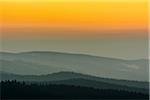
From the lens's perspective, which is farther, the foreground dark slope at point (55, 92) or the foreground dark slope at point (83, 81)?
the foreground dark slope at point (83, 81)

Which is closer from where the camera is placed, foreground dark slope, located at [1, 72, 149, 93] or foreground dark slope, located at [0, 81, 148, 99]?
foreground dark slope, located at [0, 81, 148, 99]

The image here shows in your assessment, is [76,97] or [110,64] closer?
[76,97]

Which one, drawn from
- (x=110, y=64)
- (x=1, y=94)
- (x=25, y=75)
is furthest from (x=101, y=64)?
(x=1, y=94)

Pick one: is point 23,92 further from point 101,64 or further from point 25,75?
point 101,64

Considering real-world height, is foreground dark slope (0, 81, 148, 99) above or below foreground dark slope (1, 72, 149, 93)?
below

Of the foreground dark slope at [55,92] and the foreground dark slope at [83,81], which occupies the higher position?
the foreground dark slope at [83,81]
